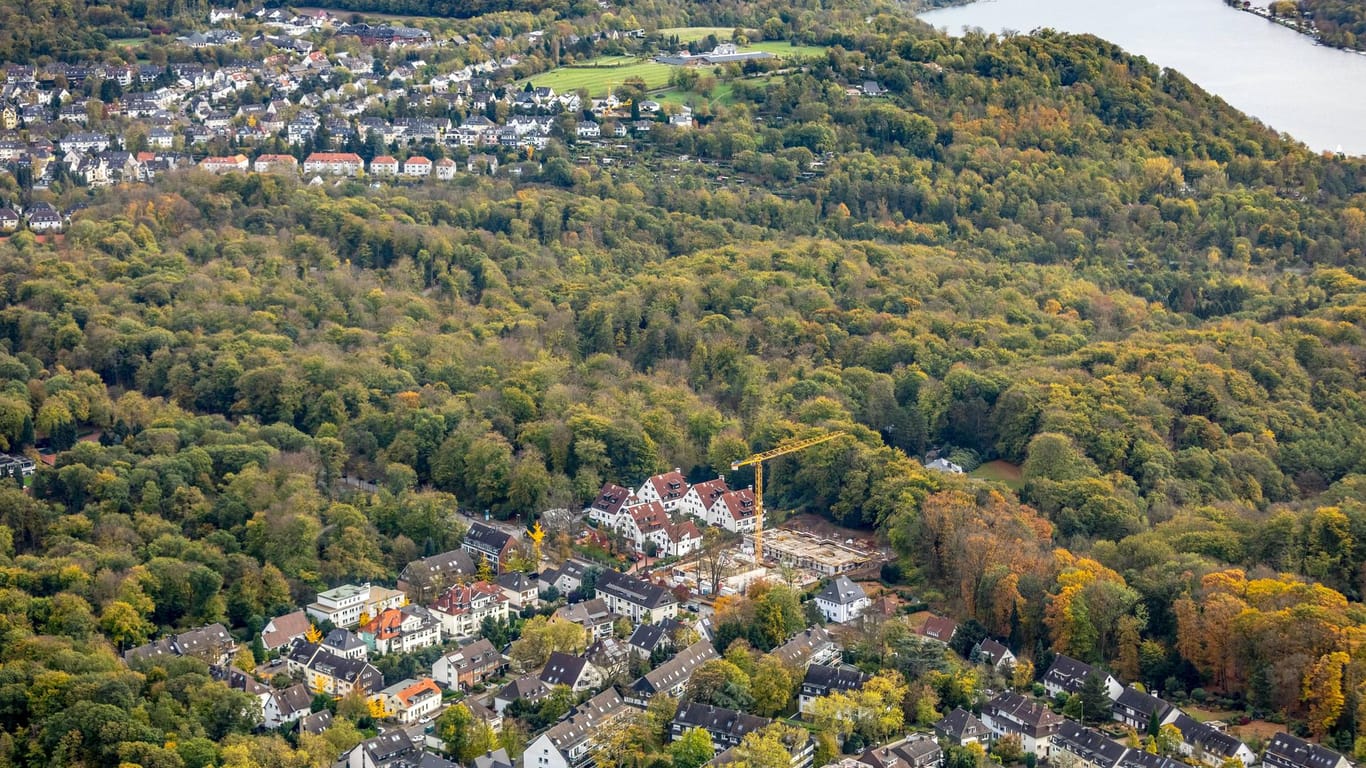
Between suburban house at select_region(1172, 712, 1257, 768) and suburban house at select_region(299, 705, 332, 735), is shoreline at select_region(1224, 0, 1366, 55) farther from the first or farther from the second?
suburban house at select_region(299, 705, 332, 735)

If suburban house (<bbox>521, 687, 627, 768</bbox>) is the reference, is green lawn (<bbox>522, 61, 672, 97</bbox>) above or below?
above

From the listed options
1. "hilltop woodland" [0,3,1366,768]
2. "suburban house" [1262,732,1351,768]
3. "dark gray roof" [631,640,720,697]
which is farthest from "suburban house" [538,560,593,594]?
"suburban house" [1262,732,1351,768]

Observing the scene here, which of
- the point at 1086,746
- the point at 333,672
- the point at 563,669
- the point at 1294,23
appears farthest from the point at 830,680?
the point at 1294,23

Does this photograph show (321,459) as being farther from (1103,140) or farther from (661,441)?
(1103,140)

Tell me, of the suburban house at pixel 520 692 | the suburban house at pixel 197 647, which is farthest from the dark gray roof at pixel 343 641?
the suburban house at pixel 520 692

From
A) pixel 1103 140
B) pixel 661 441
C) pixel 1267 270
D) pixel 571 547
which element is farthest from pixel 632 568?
pixel 1103 140
